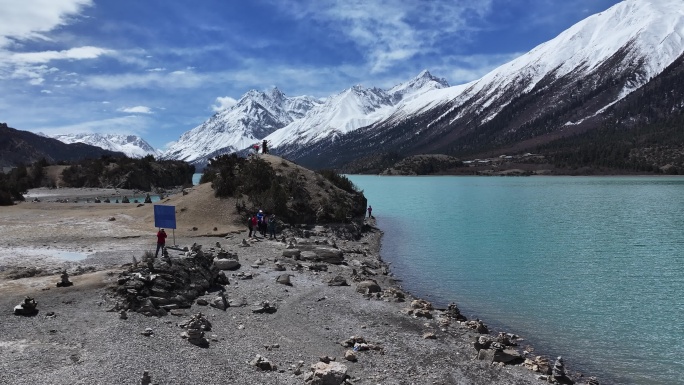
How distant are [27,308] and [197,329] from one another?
6793mm

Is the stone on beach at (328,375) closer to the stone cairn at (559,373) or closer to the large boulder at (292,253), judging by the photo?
the stone cairn at (559,373)

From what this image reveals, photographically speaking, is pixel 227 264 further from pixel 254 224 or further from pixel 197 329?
pixel 254 224

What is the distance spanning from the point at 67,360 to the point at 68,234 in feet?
93.8

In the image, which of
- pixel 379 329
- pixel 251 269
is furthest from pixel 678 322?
pixel 251 269

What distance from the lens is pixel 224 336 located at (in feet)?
62.0

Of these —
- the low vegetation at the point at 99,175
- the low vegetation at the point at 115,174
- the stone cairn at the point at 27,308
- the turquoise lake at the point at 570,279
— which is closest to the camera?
the stone cairn at the point at 27,308

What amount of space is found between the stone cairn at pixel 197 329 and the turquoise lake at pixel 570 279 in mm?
13849

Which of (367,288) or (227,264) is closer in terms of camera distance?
(367,288)

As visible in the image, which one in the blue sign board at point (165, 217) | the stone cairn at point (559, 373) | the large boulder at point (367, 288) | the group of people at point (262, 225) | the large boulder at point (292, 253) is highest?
the blue sign board at point (165, 217)

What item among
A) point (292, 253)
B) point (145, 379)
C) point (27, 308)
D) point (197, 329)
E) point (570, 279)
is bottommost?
point (570, 279)

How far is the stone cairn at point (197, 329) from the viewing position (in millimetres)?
17703

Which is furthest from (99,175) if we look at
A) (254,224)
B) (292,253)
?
(292,253)

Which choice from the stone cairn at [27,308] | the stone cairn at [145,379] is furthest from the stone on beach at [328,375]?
the stone cairn at [27,308]

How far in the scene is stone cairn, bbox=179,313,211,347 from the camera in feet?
58.1
